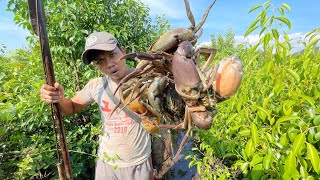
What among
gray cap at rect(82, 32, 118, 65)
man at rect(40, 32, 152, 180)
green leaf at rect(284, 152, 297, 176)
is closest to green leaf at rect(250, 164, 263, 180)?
green leaf at rect(284, 152, 297, 176)

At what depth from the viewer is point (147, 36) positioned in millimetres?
4582

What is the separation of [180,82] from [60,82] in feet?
9.80

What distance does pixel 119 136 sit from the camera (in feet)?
6.57

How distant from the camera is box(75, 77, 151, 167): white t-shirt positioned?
78.6 inches

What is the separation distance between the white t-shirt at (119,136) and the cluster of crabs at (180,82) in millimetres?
A: 887

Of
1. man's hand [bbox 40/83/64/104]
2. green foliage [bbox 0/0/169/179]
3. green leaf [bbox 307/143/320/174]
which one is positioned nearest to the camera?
green leaf [bbox 307/143/320/174]

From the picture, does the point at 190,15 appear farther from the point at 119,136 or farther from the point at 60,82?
the point at 60,82

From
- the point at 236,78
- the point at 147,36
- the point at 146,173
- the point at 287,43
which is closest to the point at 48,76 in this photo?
the point at 236,78

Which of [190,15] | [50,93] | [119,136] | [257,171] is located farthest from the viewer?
[119,136]

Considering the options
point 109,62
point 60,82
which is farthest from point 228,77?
point 60,82

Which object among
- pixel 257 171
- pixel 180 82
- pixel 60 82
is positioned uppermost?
pixel 180 82

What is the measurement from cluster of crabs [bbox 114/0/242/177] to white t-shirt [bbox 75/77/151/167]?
89cm

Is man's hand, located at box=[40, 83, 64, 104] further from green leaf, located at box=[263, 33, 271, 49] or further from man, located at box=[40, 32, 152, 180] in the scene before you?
green leaf, located at box=[263, 33, 271, 49]

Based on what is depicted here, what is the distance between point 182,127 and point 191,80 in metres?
0.21
